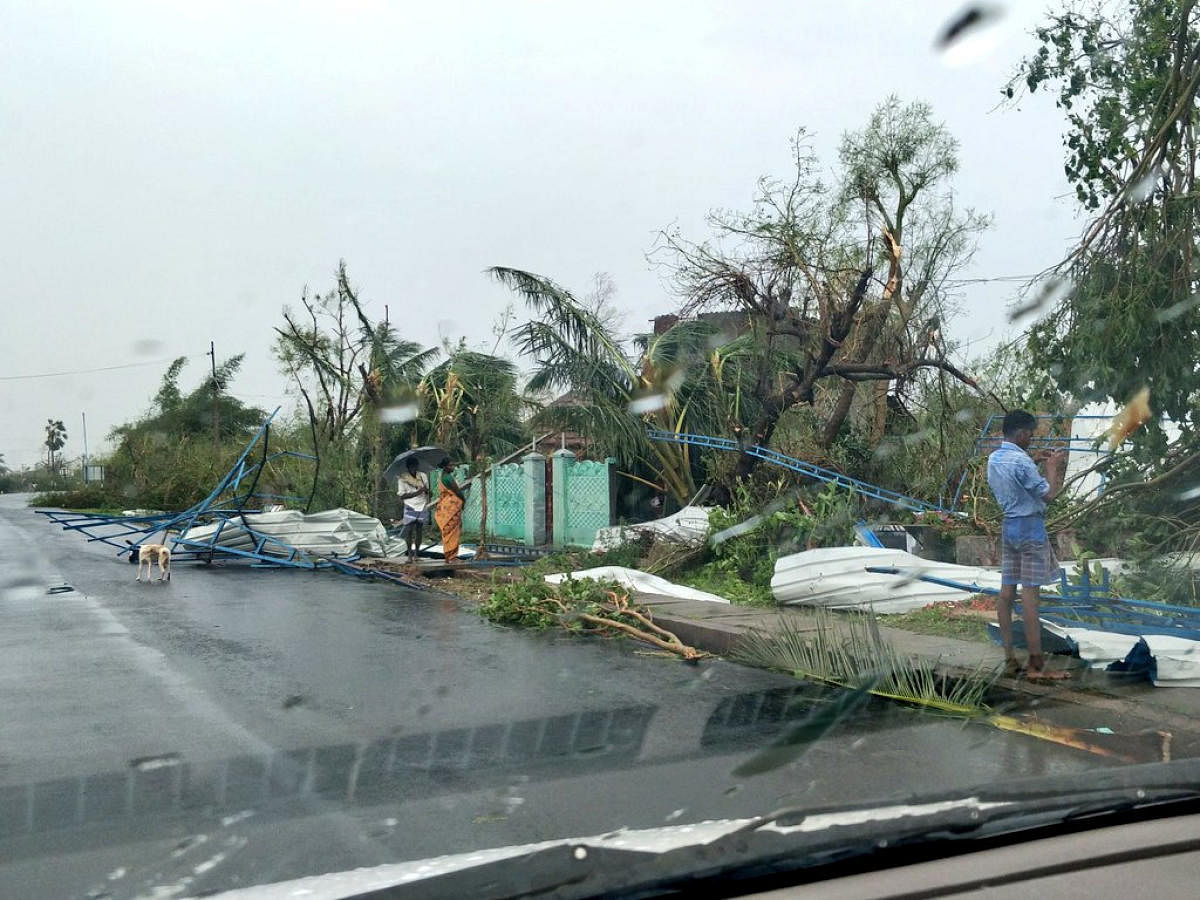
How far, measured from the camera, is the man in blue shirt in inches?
285

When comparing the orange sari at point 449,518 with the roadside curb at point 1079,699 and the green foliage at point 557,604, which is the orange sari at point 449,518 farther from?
the roadside curb at point 1079,699

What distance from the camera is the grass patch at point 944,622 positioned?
8.93 metres

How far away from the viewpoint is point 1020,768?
5508mm

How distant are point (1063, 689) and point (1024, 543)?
941 millimetres

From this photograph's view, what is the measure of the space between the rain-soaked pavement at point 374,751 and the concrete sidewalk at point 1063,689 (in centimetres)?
58

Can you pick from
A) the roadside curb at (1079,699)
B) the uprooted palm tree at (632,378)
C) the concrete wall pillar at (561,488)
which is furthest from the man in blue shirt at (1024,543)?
the concrete wall pillar at (561,488)

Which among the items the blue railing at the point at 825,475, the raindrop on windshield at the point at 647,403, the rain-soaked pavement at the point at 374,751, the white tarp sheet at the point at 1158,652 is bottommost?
the rain-soaked pavement at the point at 374,751

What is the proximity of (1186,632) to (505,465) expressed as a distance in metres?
17.7

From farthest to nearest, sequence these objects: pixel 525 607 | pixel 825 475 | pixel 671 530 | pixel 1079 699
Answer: pixel 671 530, pixel 825 475, pixel 525 607, pixel 1079 699

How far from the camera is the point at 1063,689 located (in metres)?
6.94

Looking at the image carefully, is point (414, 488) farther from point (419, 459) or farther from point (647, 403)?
point (647, 403)

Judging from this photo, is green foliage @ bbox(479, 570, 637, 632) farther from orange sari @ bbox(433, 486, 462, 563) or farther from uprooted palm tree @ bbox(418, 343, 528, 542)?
uprooted palm tree @ bbox(418, 343, 528, 542)

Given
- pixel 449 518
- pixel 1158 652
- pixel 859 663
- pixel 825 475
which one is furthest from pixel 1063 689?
pixel 449 518

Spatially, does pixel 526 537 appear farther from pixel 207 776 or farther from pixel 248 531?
pixel 207 776
